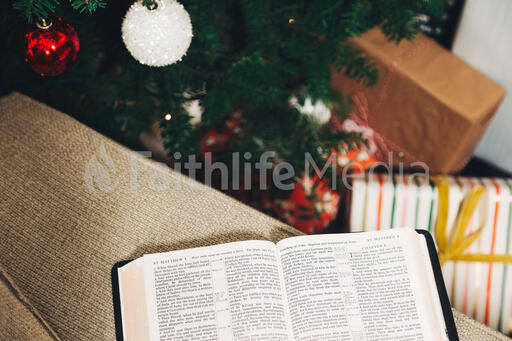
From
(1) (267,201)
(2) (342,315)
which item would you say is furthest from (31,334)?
(1) (267,201)

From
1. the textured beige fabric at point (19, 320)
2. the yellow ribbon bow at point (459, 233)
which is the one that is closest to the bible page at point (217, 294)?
the textured beige fabric at point (19, 320)

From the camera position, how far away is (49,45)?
61 centimetres

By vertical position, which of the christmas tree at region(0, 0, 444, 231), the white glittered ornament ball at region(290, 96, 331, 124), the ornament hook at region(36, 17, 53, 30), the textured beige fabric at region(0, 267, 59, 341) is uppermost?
the ornament hook at region(36, 17, 53, 30)

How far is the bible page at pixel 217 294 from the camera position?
23.7 inches

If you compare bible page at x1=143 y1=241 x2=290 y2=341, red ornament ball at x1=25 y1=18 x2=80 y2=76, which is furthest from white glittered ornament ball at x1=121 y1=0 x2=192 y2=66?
bible page at x1=143 y1=241 x2=290 y2=341

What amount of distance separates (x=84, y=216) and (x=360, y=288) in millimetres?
479

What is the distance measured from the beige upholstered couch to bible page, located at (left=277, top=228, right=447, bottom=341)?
6cm

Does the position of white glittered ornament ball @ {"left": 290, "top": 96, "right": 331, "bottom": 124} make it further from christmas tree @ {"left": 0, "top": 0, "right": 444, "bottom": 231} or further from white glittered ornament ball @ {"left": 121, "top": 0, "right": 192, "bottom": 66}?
white glittered ornament ball @ {"left": 121, "top": 0, "right": 192, "bottom": 66}

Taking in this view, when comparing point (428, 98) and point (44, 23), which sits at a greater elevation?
point (44, 23)

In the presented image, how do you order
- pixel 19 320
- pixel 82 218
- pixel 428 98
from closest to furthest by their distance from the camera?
1. pixel 19 320
2. pixel 82 218
3. pixel 428 98

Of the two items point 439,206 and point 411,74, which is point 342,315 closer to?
point 439,206

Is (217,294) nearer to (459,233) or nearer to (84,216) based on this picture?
(84,216)

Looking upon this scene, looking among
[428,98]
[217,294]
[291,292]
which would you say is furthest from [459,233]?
[217,294]

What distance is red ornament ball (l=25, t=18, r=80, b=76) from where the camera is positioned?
2.00 feet
